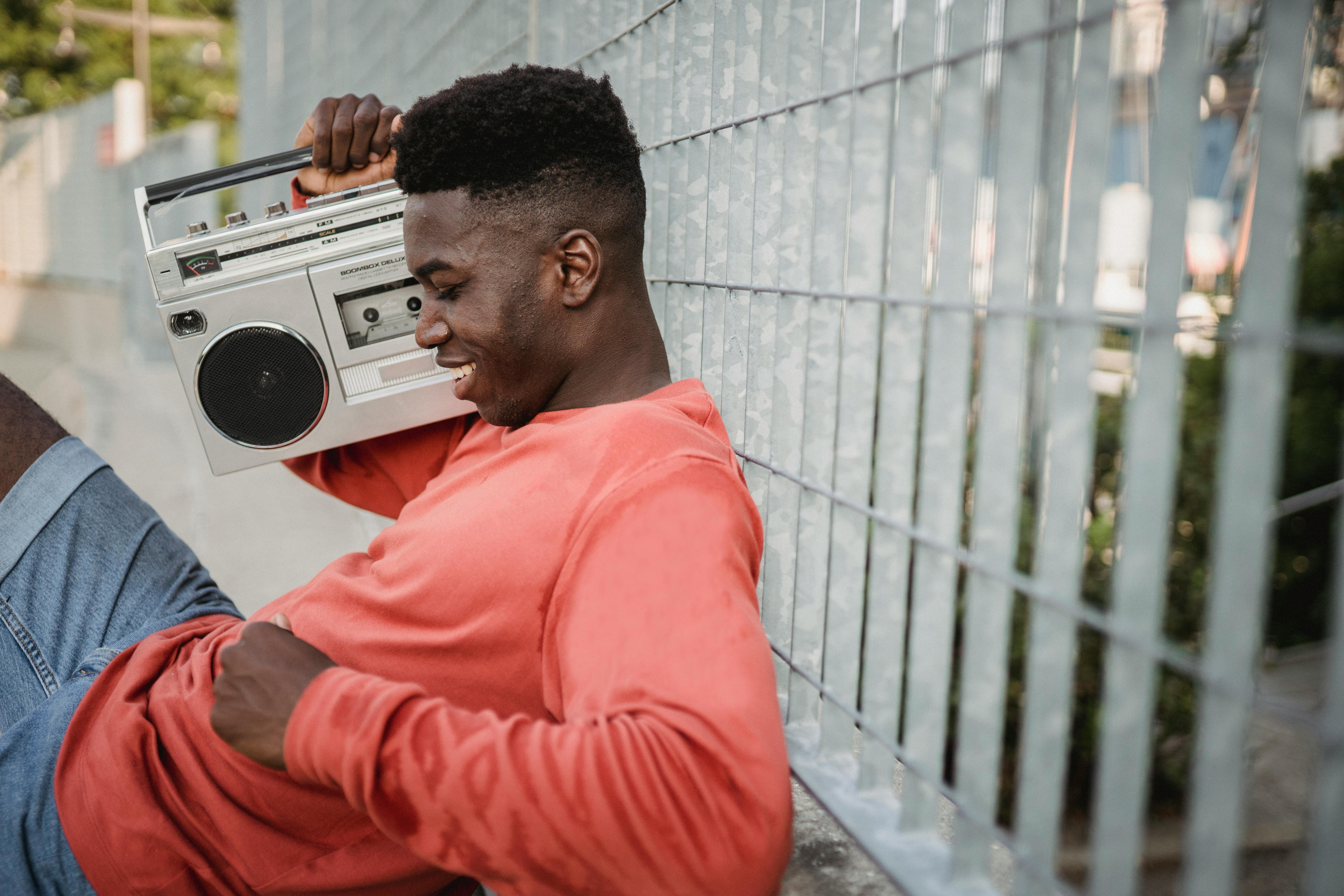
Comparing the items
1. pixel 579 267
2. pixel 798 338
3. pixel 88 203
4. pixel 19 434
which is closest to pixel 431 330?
pixel 579 267

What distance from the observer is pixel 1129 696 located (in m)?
0.66

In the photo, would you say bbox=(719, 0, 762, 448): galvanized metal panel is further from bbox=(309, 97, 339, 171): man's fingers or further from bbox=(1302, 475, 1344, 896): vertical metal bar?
bbox=(1302, 475, 1344, 896): vertical metal bar

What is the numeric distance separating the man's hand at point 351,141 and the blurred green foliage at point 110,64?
17.6 metres

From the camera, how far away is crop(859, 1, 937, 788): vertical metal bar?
0.91 m

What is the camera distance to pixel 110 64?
18656 millimetres

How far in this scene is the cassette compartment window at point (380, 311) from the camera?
1385mm

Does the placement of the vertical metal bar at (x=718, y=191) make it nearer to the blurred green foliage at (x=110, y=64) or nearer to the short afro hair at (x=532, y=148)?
the short afro hair at (x=532, y=148)

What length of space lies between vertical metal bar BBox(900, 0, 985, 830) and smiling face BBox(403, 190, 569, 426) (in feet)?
1.42

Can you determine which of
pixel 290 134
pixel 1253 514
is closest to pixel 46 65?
pixel 290 134

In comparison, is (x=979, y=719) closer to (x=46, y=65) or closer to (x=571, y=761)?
(x=571, y=761)

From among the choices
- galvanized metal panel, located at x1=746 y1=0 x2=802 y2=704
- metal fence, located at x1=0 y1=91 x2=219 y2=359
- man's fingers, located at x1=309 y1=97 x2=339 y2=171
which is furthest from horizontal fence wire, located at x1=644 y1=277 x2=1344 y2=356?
metal fence, located at x1=0 y1=91 x2=219 y2=359

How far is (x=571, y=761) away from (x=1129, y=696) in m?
0.40

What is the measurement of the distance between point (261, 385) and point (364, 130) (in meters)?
0.43

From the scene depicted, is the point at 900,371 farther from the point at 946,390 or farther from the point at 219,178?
the point at 219,178
